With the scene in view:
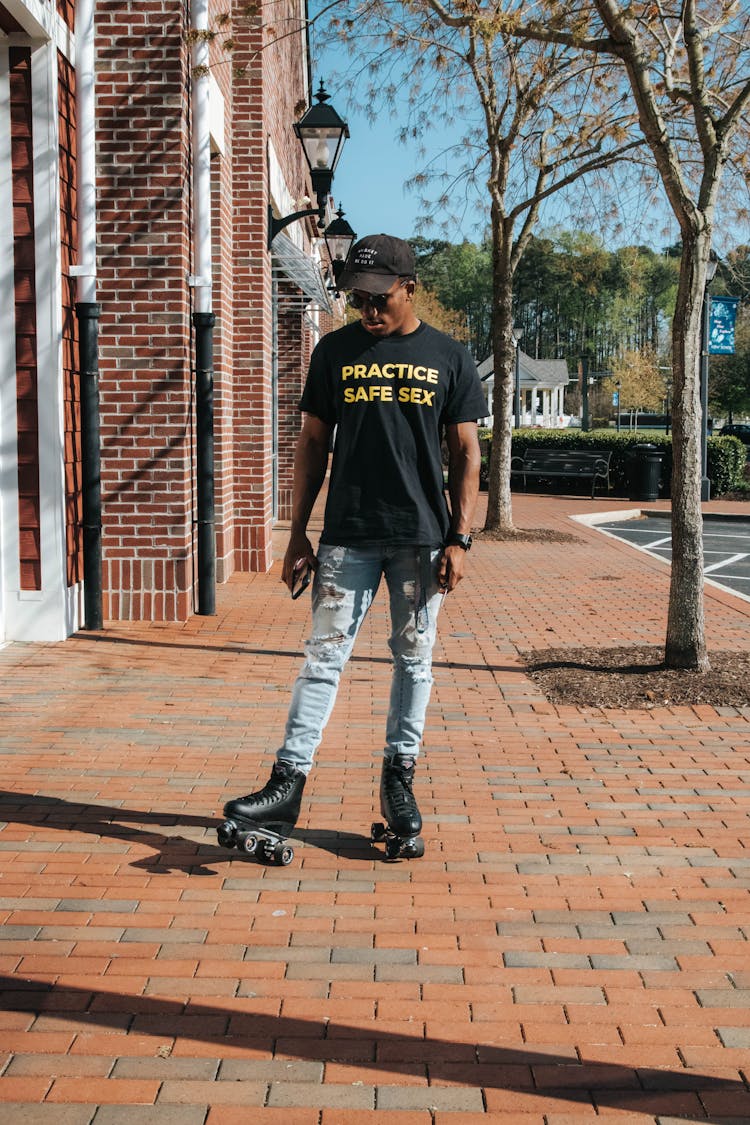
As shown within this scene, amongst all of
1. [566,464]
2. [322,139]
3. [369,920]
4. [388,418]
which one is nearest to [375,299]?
[388,418]

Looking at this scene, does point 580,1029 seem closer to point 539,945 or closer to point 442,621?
point 539,945

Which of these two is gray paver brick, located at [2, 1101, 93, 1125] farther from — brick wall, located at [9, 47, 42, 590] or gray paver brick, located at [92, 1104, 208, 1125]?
brick wall, located at [9, 47, 42, 590]

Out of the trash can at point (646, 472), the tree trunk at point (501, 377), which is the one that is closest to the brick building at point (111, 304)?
the tree trunk at point (501, 377)

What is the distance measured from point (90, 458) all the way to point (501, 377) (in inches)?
383

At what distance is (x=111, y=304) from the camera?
351 inches

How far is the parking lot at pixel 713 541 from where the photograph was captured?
14.3 m

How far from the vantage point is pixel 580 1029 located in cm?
316

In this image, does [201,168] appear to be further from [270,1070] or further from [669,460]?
[669,460]

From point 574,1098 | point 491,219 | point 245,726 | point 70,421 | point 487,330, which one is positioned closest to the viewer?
point 574,1098

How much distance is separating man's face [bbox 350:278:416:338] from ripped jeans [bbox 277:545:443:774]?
720 mm

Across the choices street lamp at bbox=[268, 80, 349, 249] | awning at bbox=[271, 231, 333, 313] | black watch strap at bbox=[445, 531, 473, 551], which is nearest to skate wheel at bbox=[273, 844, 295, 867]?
black watch strap at bbox=[445, 531, 473, 551]

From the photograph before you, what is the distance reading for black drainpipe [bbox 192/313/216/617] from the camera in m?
9.25

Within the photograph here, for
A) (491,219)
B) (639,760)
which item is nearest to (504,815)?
(639,760)

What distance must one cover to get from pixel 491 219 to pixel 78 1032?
50.5ft
